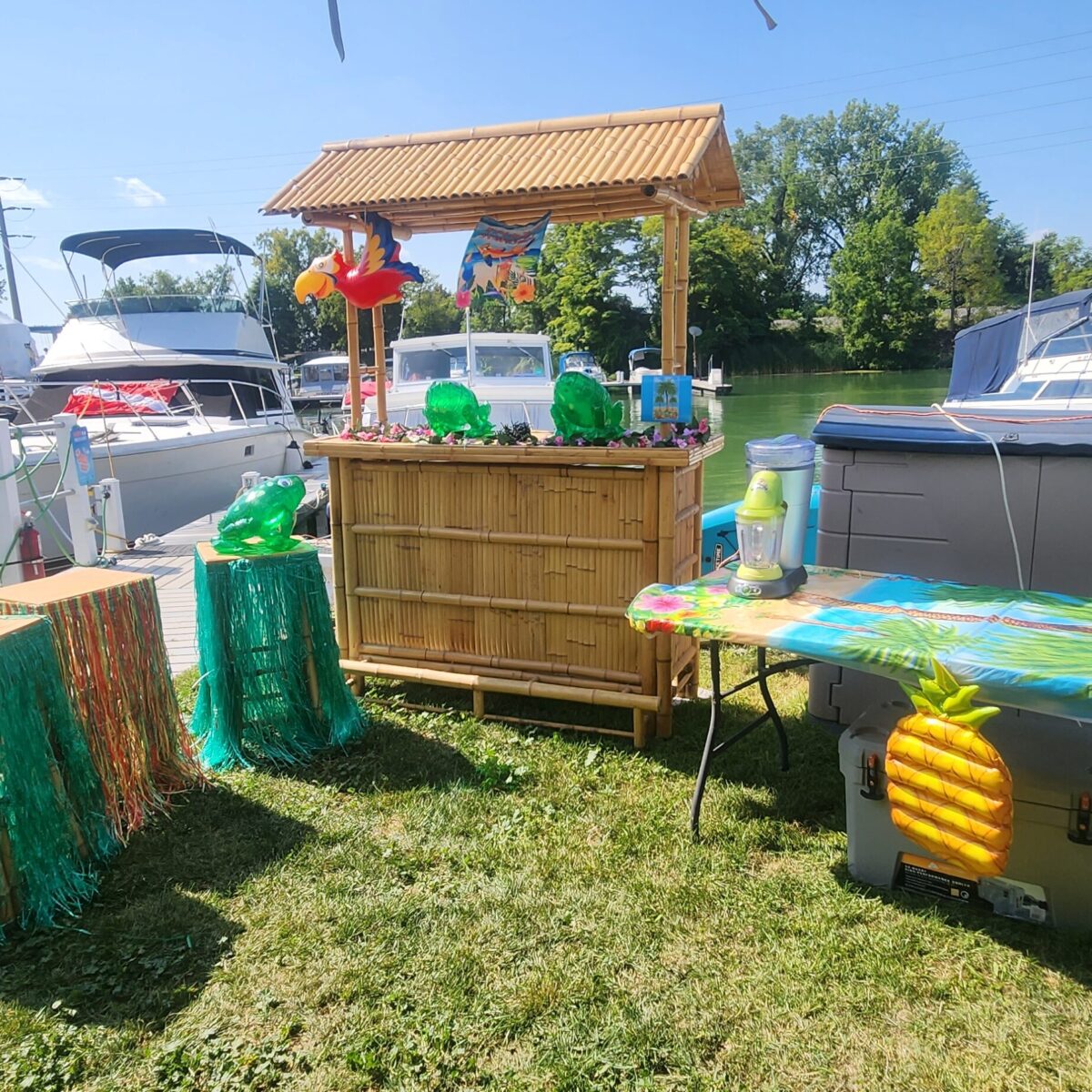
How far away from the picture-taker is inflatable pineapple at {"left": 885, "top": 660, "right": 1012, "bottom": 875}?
6.39ft

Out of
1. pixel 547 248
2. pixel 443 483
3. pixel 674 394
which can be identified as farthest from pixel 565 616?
pixel 547 248

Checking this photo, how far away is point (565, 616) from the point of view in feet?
11.8

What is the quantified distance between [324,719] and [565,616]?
1.09 meters

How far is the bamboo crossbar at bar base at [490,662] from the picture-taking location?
3539 millimetres

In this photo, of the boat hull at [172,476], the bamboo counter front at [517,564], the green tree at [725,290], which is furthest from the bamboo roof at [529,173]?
the green tree at [725,290]

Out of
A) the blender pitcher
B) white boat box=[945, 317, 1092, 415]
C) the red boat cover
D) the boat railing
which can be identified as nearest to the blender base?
the blender pitcher

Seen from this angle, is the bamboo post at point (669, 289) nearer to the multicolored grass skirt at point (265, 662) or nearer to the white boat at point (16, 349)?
the multicolored grass skirt at point (265, 662)

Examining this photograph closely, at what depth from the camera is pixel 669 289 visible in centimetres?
359

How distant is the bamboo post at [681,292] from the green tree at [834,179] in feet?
186

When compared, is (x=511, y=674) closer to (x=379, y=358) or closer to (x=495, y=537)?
(x=495, y=537)

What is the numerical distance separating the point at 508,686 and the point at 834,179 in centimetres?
6533

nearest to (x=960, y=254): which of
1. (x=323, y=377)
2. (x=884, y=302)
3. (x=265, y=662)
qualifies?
(x=884, y=302)

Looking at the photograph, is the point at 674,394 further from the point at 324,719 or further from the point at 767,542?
the point at 324,719

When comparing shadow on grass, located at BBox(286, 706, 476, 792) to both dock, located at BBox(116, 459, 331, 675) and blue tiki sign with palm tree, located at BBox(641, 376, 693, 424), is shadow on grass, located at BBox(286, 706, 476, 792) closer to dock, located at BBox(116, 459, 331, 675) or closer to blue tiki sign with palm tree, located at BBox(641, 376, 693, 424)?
dock, located at BBox(116, 459, 331, 675)
